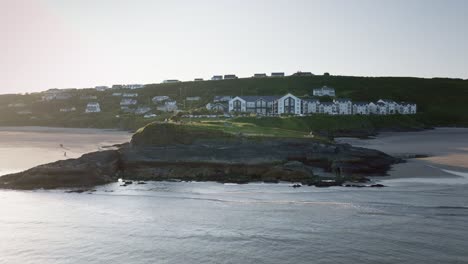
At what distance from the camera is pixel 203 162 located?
47.2 metres

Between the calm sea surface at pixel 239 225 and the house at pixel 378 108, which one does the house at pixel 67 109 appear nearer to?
the house at pixel 378 108

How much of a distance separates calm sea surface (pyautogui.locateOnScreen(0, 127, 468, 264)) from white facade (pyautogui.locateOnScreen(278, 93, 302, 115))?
7876 cm

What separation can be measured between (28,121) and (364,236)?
143407 millimetres

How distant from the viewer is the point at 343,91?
16600cm

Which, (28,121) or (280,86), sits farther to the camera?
(280,86)

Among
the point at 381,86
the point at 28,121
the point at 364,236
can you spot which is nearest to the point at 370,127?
the point at 381,86

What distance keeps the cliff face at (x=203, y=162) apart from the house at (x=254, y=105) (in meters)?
66.4

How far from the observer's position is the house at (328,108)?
12424 centimetres

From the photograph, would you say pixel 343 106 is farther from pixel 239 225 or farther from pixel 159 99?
pixel 239 225

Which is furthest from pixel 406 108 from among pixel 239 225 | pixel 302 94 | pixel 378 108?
pixel 239 225

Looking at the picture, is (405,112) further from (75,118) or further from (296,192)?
(296,192)

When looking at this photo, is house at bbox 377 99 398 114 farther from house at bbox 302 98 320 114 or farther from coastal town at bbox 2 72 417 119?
house at bbox 302 98 320 114

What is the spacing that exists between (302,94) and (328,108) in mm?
31662

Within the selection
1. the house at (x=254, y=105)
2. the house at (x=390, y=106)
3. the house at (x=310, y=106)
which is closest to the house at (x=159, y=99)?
the house at (x=254, y=105)
